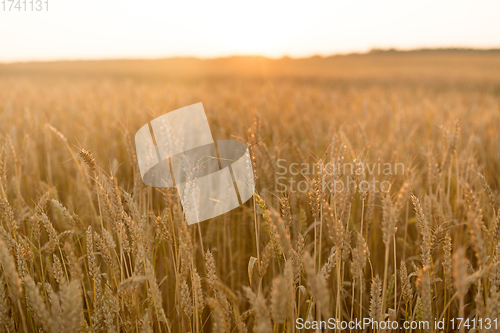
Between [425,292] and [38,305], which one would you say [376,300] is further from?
[38,305]

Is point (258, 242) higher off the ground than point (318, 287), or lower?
lower

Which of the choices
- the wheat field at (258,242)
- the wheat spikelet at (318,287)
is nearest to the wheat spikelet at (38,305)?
the wheat field at (258,242)

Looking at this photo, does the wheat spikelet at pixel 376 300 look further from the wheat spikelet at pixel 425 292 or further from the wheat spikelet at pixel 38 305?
the wheat spikelet at pixel 38 305

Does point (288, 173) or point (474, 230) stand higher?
point (474, 230)

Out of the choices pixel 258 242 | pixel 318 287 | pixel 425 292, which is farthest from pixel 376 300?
pixel 258 242

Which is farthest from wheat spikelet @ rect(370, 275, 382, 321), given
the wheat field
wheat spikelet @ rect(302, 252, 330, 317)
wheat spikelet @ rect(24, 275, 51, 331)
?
wheat spikelet @ rect(24, 275, 51, 331)

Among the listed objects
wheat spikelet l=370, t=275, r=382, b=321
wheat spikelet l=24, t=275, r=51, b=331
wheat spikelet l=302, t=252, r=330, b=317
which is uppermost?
wheat spikelet l=302, t=252, r=330, b=317

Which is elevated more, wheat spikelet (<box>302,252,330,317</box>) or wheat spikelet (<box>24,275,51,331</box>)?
wheat spikelet (<box>302,252,330,317</box>)

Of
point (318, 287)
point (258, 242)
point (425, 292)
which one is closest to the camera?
point (318, 287)

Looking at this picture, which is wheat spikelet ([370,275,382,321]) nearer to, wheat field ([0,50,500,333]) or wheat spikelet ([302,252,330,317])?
wheat field ([0,50,500,333])

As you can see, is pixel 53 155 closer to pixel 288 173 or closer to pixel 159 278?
pixel 159 278

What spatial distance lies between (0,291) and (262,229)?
1374mm

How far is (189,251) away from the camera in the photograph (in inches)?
37.8

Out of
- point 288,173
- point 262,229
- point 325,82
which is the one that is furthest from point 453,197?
point 325,82
